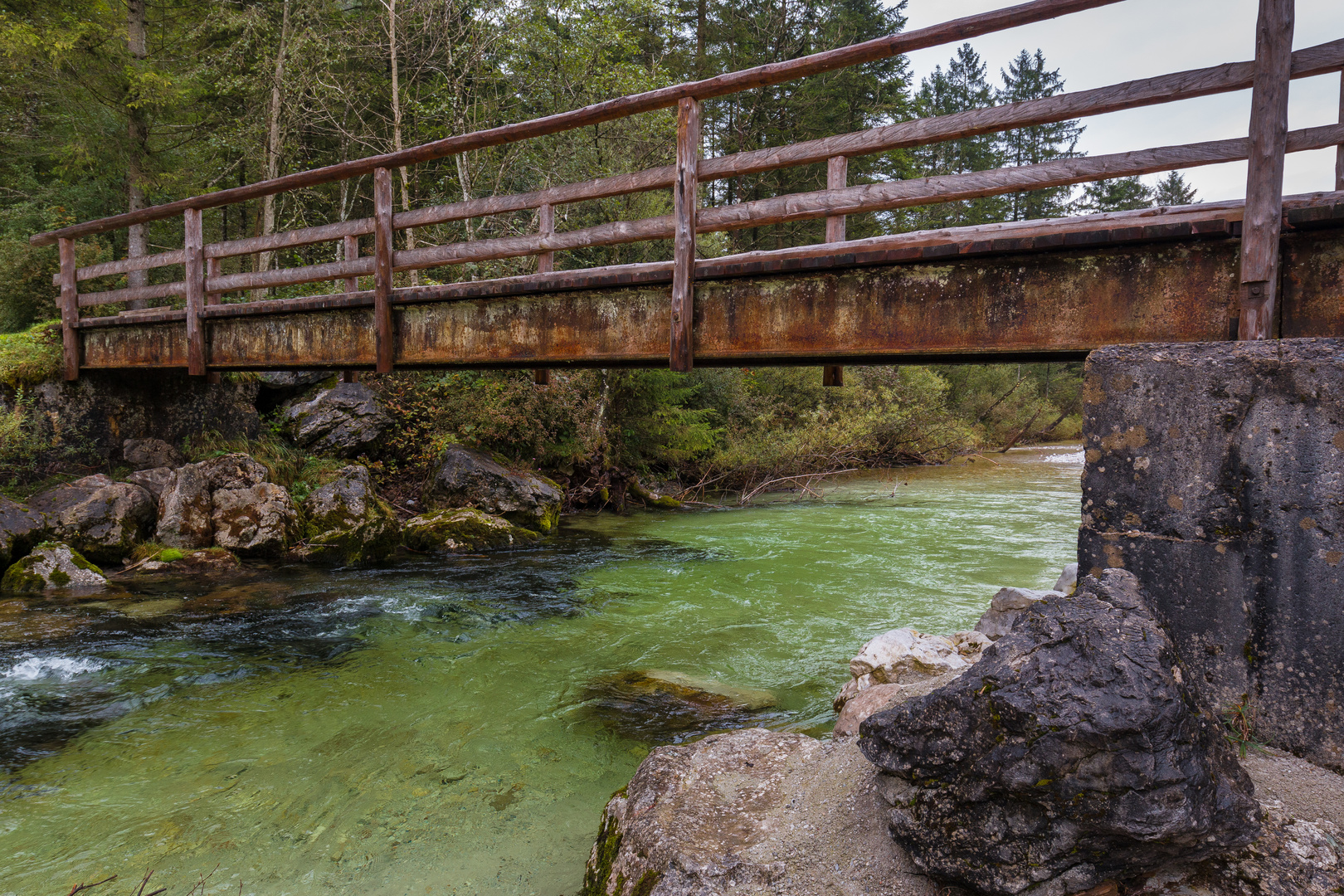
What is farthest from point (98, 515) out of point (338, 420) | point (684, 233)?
point (684, 233)

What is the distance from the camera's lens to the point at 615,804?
10.5ft

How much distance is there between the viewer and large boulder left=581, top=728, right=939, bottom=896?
255 cm

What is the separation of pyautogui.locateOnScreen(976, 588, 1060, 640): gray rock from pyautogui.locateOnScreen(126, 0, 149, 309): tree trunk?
17.3 metres

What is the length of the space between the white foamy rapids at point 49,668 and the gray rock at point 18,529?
310 centimetres

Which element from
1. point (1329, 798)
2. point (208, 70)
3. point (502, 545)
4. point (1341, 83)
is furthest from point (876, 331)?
point (208, 70)

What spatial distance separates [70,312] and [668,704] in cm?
982

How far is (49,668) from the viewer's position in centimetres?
591

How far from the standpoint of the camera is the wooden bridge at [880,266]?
3.19m

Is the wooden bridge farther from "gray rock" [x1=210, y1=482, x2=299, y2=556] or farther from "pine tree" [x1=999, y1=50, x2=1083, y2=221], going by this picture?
"pine tree" [x1=999, y1=50, x2=1083, y2=221]

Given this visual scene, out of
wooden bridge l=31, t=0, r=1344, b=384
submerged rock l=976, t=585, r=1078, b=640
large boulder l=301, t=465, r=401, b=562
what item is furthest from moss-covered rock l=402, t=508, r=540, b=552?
submerged rock l=976, t=585, r=1078, b=640

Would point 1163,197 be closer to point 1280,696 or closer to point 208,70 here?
point 208,70

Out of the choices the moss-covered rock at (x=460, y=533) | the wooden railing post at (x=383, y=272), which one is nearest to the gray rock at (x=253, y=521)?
the moss-covered rock at (x=460, y=533)

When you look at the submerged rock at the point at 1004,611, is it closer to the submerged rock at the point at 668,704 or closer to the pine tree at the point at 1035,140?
the submerged rock at the point at 668,704

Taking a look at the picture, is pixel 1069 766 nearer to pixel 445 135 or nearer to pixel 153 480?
pixel 153 480
